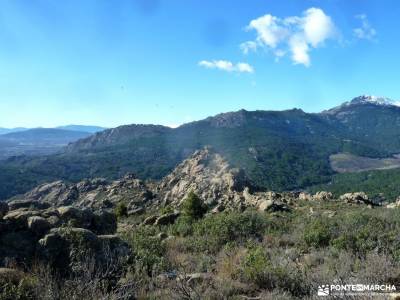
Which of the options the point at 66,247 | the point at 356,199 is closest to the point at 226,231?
the point at 66,247

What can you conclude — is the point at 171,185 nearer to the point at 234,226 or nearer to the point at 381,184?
the point at 234,226

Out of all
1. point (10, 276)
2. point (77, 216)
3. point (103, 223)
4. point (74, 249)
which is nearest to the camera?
point (10, 276)

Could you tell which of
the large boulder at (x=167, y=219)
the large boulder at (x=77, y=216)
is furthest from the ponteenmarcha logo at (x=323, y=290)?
the large boulder at (x=167, y=219)

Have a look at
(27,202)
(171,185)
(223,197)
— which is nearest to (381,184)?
(171,185)

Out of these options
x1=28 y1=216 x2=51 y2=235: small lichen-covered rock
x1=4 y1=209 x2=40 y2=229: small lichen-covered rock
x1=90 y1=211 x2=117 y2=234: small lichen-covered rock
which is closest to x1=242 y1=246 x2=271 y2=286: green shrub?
x1=28 y1=216 x2=51 y2=235: small lichen-covered rock

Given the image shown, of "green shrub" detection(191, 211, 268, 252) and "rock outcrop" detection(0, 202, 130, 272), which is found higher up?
"rock outcrop" detection(0, 202, 130, 272)

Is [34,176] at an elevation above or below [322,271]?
below

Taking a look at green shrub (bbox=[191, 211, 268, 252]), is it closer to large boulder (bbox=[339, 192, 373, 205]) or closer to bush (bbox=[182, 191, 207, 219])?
bush (bbox=[182, 191, 207, 219])

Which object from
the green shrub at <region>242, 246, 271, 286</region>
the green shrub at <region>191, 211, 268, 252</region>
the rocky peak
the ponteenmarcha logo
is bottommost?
the rocky peak

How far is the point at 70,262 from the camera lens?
8.95 meters

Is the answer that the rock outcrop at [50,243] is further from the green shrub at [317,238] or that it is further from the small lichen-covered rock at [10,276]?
the green shrub at [317,238]

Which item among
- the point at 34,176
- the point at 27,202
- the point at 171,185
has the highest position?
the point at 27,202

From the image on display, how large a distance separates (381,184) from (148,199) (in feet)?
440

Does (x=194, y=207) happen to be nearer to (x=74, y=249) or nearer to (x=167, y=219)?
(x=167, y=219)
